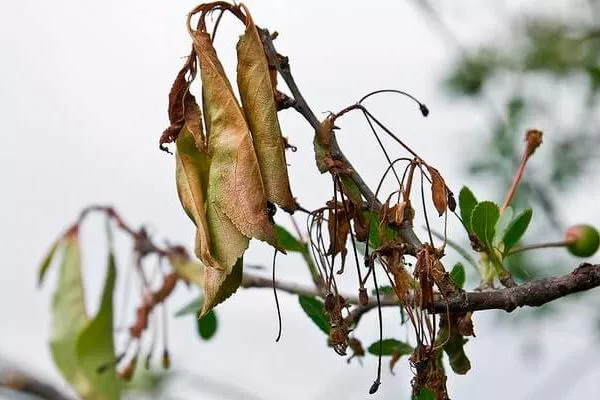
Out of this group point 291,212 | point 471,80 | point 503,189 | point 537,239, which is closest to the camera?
point 291,212

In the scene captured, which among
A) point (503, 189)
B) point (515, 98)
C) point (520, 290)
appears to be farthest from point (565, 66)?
point (520, 290)

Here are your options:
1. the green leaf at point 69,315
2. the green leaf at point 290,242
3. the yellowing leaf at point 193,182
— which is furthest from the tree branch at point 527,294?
the green leaf at point 69,315

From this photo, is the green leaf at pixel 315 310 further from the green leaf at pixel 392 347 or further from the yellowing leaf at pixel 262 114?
the yellowing leaf at pixel 262 114

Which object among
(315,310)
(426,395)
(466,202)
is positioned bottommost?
(426,395)

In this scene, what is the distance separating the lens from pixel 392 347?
1168 mm

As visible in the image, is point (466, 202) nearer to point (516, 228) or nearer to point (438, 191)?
point (516, 228)

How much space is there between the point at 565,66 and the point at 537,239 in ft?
2.48

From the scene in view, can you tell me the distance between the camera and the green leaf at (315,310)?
1.14 metres

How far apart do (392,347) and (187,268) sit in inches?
17.6

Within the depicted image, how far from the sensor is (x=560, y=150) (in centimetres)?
354

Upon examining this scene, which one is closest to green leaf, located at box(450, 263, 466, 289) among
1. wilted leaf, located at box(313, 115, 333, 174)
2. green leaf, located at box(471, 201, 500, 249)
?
green leaf, located at box(471, 201, 500, 249)

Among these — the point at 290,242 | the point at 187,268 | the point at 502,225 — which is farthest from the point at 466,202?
the point at 187,268

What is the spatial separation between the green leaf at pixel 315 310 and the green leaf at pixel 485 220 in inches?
7.9

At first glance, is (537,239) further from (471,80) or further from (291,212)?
(291,212)
